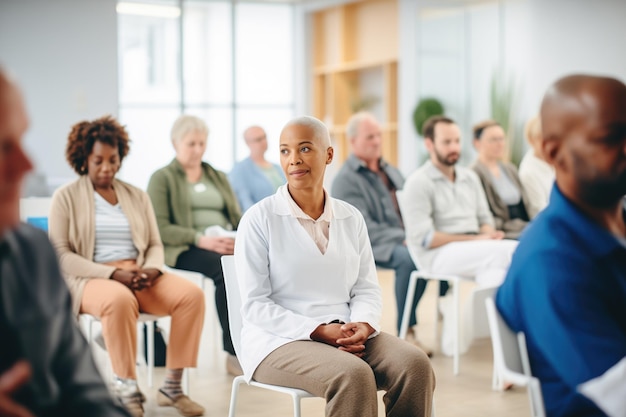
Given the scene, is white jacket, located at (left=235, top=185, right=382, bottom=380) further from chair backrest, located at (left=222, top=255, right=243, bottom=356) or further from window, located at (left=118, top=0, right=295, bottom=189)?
window, located at (left=118, top=0, right=295, bottom=189)

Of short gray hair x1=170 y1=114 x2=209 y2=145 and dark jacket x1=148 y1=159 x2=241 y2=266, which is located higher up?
short gray hair x1=170 y1=114 x2=209 y2=145

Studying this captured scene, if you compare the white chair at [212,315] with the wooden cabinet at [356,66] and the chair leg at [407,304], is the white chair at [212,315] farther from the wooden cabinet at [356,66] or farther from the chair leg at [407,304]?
the wooden cabinet at [356,66]

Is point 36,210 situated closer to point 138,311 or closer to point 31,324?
point 138,311

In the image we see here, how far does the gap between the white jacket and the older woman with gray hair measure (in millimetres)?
1730

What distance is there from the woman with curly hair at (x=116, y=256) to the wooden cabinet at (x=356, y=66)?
6559 mm

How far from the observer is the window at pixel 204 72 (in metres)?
10.3

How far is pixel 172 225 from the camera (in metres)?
4.62

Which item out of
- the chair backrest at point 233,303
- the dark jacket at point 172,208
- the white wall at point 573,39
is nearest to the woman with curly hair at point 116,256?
the dark jacket at point 172,208

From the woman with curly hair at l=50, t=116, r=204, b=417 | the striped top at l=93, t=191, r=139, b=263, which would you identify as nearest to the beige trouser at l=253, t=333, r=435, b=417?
the woman with curly hair at l=50, t=116, r=204, b=417

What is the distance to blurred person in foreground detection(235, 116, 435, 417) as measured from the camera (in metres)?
2.50

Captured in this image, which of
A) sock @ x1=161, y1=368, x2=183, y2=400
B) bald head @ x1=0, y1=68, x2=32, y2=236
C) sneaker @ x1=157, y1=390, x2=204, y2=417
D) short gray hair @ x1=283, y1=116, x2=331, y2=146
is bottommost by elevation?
sneaker @ x1=157, y1=390, x2=204, y2=417

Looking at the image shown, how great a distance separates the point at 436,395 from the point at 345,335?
1.61 m

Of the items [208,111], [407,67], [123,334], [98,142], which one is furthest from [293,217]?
[208,111]

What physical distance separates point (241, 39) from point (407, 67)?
7.80 ft
